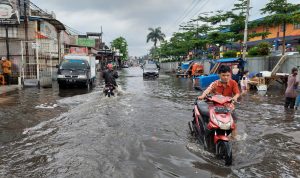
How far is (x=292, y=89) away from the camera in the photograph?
1095 cm

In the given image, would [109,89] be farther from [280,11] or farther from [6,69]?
[280,11]

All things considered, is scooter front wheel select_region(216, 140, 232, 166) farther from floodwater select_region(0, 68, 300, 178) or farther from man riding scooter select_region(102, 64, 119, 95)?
man riding scooter select_region(102, 64, 119, 95)

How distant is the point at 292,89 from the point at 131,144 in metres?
7.20

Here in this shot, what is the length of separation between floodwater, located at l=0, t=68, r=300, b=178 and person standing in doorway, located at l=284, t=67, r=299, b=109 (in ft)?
1.94

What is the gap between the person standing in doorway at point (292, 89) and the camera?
10.6 meters

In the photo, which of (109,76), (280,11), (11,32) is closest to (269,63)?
(280,11)

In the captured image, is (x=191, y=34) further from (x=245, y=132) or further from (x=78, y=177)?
(x=78, y=177)

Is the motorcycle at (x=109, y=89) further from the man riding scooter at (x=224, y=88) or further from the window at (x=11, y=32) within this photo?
the window at (x=11, y=32)

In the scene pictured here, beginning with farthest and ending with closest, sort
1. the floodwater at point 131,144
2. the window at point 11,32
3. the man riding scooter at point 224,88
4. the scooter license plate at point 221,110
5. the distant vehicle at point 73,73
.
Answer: the window at point 11,32 → the distant vehicle at point 73,73 → the man riding scooter at point 224,88 → the scooter license plate at point 221,110 → the floodwater at point 131,144

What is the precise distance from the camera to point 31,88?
19172 mm

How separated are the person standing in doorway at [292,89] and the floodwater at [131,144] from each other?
1.94 ft

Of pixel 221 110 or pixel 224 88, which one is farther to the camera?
pixel 224 88

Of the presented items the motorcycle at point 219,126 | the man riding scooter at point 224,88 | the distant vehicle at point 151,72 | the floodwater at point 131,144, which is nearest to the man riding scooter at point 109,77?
the floodwater at point 131,144

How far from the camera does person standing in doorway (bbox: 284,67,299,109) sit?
10.6 m
